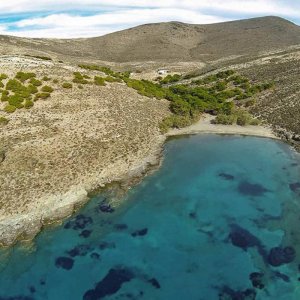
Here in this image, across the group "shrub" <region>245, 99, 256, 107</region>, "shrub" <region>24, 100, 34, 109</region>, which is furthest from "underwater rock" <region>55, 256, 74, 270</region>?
"shrub" <region>245, 99, 256, 107</region>

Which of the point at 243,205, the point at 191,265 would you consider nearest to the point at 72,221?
the point at 191,265

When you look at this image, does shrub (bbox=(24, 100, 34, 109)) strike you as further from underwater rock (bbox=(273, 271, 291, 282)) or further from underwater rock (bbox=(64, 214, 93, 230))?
underwater rock (bbox=(273, 271, 291, 282))

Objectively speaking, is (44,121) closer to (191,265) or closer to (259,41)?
(191,265)

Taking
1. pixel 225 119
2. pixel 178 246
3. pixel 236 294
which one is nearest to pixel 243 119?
pixel 225 119

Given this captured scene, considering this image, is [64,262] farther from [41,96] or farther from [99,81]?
[99,81]

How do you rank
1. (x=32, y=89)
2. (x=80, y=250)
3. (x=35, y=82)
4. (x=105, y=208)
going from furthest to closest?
(x=35, y=82) → (x=32, y=89) → (x=105, y=208) → (x=80, y=250)

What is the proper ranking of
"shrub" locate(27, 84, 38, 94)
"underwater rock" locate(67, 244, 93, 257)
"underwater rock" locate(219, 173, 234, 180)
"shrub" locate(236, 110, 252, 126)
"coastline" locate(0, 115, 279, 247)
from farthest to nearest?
"shrub" locate(236, 110, 252, 126) < "shrub" locate(27, 84, 38, 94) < "underwater rock" locate(219, 173, 234, 180) < "coastline" locate(0, 115, 279, 247) < "underwater rock" locate(67, 244, 93, 257)
